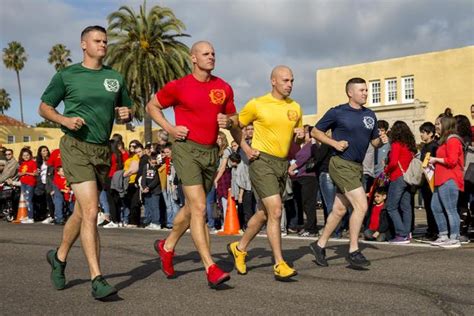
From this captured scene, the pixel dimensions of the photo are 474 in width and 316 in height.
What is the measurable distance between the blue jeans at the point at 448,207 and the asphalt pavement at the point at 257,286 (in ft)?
1.40

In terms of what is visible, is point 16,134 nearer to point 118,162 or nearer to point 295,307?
point 118,162

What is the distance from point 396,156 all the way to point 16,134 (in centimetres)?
7558

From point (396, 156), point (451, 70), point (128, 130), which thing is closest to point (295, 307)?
point (396, 156)

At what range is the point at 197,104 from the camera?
6.28 m

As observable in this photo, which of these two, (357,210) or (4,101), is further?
(4,101)

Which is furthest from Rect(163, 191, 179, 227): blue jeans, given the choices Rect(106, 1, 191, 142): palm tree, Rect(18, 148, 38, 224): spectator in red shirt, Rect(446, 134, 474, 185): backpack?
Rect(106, 1, 191, 142): palm tree

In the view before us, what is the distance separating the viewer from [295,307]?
5.09m

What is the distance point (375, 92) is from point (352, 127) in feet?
127

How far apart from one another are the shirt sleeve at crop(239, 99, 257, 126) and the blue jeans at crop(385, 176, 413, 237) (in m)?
4.23

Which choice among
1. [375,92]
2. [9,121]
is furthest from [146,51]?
[9,121]

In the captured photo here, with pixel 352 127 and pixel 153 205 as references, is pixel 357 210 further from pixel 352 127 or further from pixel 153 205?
pixel 153 205

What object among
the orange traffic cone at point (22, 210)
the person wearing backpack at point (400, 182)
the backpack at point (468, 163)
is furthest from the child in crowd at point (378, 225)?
the orange traffic cone at point (22, 210)

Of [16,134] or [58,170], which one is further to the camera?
[16,134]

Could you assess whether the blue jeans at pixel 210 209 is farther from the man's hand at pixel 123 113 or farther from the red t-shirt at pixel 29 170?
the man's hand at pixel 123 113
